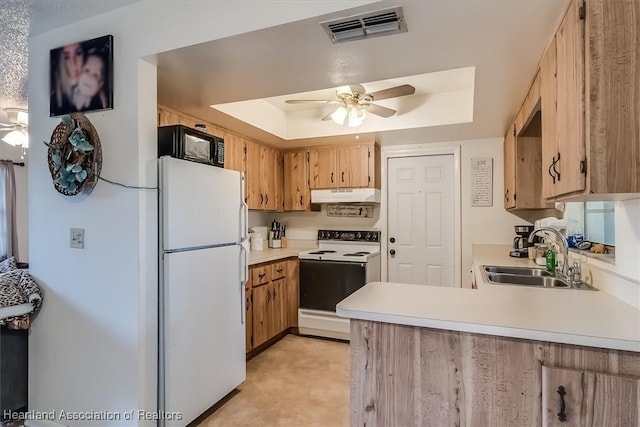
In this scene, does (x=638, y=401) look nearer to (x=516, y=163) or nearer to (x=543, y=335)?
(x=543, y=335)

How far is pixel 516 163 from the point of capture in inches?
115

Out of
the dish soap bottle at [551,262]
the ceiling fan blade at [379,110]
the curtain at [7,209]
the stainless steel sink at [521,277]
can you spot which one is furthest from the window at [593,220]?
the curtain at [7,209]

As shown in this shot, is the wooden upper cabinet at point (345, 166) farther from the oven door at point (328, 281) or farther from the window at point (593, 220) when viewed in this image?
the window at point (593, 220)

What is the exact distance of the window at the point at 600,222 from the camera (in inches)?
76.8

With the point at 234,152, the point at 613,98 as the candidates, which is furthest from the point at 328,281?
the point at 613,98

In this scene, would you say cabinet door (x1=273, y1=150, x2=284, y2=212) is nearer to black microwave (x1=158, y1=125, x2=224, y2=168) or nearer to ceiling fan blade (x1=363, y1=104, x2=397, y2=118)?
ceiling fan blade (x1=363, y1=104, x2=397, y2=118)

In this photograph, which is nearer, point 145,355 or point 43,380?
point 145,355

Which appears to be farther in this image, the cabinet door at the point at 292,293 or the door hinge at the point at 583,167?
the cabinet door at the point at 292,293

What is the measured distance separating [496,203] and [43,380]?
407 centimetres

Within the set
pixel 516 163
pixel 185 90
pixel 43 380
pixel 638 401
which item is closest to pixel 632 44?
pixel 638 401

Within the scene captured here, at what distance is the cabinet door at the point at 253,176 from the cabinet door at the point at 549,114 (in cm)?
272

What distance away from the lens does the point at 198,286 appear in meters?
2.12

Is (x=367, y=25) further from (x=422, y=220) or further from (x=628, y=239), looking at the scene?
(x=422, y=220)

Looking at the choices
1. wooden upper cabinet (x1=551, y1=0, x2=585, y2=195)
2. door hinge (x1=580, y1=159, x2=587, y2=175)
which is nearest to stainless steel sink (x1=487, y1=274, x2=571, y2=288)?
wooden upper cabinet (x1=551, y1=0, x2=585, y2=195)
